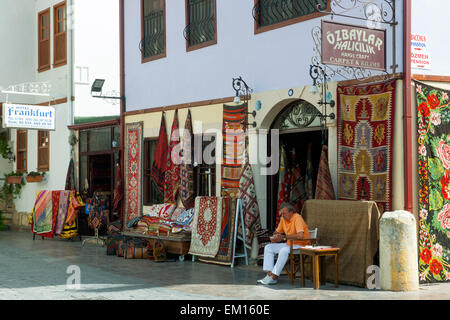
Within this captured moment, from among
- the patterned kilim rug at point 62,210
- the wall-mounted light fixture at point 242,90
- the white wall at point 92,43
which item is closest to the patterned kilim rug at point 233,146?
the wall-mounted light fixture at point 242,90

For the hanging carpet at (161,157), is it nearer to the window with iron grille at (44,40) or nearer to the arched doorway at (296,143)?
the arched doorway at (296,143)

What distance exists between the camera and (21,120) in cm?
1648

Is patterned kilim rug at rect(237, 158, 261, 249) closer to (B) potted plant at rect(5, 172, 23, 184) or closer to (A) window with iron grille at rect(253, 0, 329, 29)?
(A) window with iron grille at rect(253, 0, 329, 29)

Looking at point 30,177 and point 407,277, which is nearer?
point 407,277

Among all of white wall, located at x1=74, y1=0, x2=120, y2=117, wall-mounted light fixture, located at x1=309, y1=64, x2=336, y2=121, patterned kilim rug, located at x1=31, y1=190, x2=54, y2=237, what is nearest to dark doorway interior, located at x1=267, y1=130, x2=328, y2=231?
wall-mounted light fixture, located at x1=309, y1=64, x2=336, y2=121

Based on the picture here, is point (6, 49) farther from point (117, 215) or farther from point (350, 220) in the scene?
point (350, 220)

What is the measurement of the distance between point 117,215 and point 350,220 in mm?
7640

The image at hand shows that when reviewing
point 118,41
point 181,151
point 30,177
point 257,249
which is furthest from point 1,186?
point 257,249

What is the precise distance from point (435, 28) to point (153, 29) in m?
7.05

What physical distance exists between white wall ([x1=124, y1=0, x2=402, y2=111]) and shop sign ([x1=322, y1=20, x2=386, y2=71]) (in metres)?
0.36

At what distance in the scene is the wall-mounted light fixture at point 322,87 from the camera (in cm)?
1036

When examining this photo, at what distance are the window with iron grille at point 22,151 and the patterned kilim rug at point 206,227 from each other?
941cm

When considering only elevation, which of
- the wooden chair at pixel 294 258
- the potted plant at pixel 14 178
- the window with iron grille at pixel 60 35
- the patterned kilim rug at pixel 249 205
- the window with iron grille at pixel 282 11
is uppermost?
the window with iron grille at pixel 60 35
